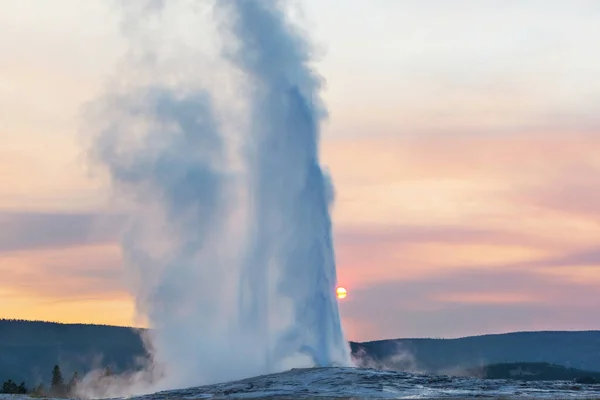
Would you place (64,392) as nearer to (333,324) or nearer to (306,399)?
(333,324)

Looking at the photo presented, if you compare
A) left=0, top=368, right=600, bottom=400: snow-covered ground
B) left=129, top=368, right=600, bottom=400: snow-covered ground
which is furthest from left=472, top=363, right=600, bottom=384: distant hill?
left=129, top=368, right=600, bottom=400: snow-covered ground

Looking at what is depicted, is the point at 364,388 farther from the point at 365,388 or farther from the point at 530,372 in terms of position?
the point at 530,372

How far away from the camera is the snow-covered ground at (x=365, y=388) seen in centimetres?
5544

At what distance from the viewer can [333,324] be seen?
69875 mm

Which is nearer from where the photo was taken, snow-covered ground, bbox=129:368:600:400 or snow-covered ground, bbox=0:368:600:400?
snow-covered ground, bbox=0:368:600:400

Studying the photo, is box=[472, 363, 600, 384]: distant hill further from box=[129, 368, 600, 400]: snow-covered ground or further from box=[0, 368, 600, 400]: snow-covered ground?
box=[129, 368, 600, 400]: snow-covered ground

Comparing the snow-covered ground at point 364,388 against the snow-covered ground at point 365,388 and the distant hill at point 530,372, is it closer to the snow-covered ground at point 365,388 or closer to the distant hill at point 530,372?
the snow-covered ground at point 365,388

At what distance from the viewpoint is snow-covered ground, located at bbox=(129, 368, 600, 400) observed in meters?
55.4

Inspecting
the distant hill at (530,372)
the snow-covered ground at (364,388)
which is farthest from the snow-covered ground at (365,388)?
the distant hill at (530,372)

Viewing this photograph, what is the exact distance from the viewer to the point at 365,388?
57.0m

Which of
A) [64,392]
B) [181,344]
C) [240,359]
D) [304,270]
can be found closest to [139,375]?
[181,344]

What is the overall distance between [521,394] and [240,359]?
22.2 metres

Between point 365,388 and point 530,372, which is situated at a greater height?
point 530,372

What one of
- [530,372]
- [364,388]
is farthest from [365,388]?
[530,372]
